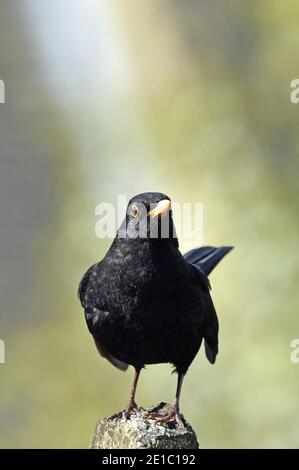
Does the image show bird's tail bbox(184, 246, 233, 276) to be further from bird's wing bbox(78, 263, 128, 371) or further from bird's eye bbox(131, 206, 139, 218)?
bird's eye bbox(131, 206, 139, 218)

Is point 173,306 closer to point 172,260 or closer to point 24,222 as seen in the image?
point 172,260

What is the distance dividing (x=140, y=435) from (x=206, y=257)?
2150 mm

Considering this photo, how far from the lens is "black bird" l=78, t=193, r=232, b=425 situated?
421cm

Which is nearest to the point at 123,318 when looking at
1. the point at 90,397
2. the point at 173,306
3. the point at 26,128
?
the point at 173,306

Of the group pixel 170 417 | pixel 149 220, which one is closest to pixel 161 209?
pixel 149 220

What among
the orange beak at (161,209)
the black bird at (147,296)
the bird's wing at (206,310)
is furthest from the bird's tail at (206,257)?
the orange beak at (161,209)

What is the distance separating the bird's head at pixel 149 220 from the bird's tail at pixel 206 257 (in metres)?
1.18

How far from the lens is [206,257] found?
5578 mm

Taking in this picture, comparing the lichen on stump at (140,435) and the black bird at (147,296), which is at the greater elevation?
the black bird at (147,296)

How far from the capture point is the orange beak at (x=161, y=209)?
161 inches

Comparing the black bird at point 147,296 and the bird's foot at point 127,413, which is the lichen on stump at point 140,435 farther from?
the black bird at point 147,296

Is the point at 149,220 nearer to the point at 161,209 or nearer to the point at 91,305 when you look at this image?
the point at 161,209

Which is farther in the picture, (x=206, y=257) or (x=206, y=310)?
(x=206, y=257)
